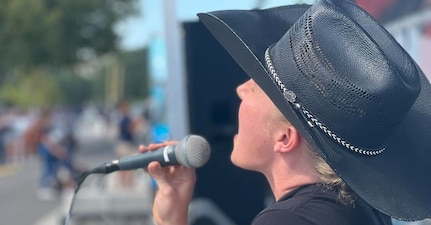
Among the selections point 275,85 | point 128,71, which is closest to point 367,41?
point 275,85

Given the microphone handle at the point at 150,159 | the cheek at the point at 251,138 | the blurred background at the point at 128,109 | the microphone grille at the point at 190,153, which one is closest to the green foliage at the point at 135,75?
the blurred background at the point at 128,109

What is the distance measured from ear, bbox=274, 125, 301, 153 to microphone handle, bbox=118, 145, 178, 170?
0.99 feet

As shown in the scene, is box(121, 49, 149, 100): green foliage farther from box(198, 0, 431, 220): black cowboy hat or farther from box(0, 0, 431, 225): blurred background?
box(198, 0, 431, 220): black cowboy hat

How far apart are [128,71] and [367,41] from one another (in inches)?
2355

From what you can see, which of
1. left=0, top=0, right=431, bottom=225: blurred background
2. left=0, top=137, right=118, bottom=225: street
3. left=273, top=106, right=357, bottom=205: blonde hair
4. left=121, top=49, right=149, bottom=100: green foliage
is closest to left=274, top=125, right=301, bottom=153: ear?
left=273, top=106, right=357, bottom=205: blonde hair

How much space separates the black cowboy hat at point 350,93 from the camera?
4.87 feet

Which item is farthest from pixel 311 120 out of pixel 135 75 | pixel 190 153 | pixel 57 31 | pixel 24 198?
pixel 135 75

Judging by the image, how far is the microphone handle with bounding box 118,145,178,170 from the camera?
5.93 ft

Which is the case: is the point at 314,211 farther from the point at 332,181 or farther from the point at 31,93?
the point at 31,93

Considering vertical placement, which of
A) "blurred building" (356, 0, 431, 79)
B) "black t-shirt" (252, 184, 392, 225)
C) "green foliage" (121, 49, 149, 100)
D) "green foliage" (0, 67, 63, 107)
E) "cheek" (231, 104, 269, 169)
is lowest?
"green foliage" (121, 49, 149, 100)

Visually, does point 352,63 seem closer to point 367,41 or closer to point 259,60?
point 367,41

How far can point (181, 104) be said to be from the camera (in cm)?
452

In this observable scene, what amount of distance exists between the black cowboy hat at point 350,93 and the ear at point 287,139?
0.05m

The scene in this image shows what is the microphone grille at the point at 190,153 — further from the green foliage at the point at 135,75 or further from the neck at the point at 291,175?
the green foliage at the point at 135,75
